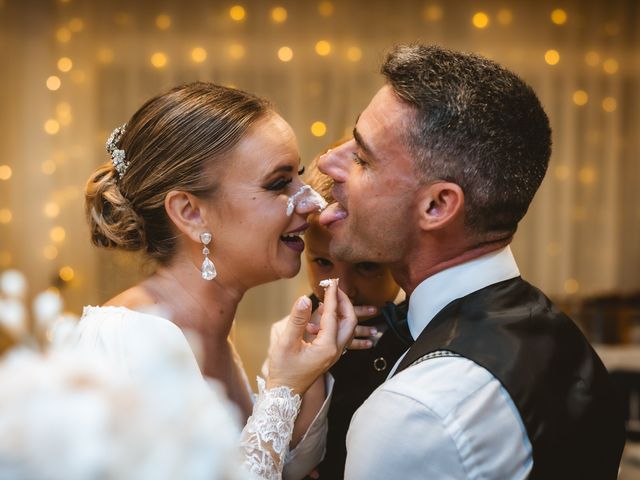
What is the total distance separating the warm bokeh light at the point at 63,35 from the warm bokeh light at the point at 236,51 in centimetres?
114

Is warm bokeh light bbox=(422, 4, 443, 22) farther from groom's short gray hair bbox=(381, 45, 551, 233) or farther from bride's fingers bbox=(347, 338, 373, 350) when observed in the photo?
bride's fingers bbox=(347, 338, 373, 350)

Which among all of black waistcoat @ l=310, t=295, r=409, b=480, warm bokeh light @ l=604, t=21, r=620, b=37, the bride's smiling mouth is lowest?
black waistcoat @ l=310, t=295, r=409, b=480

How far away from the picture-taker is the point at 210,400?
0.65m

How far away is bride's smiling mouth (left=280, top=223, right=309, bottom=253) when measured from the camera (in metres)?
1.91

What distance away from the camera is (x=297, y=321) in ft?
5.22

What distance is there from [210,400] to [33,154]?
15.7 feet

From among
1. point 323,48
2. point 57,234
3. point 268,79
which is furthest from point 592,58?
point 57,234

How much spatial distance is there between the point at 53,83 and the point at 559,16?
146 inches

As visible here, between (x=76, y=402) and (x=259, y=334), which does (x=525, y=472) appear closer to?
(x=76, y=402)

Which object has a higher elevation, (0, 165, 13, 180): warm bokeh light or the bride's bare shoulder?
the bride's bare shoulder

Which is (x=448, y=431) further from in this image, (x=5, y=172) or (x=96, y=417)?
(x=5, y=172)

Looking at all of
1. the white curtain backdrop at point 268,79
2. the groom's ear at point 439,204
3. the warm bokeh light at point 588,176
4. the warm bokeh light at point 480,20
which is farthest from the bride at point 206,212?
the warm bokeh light at point 588,176

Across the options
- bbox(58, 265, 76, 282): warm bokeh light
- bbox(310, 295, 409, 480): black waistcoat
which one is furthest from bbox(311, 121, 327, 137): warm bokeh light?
bbox(310, 295, 409, 480): black waistcoat

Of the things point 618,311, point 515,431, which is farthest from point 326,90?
point 515,431
